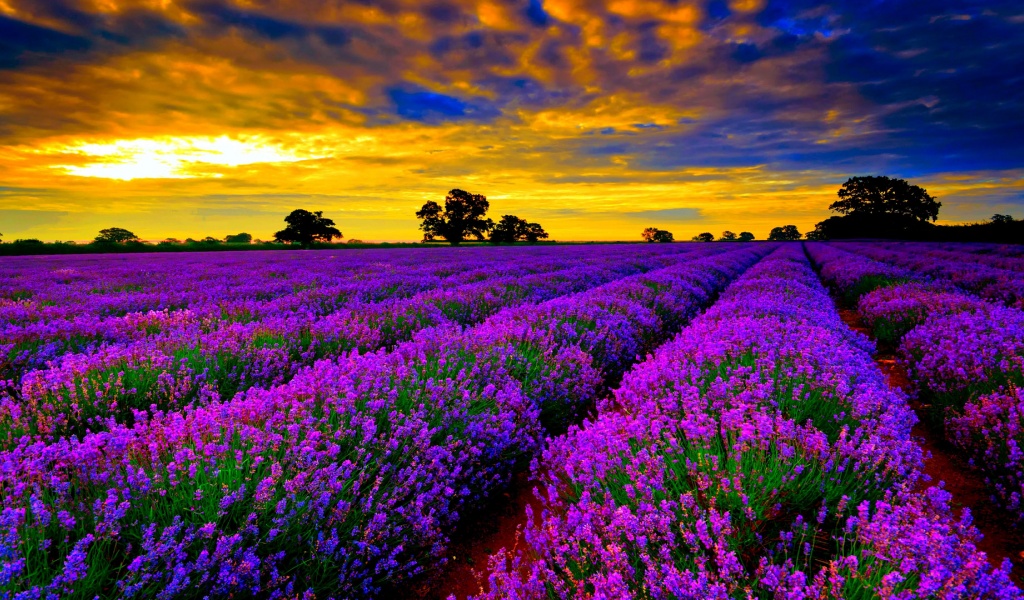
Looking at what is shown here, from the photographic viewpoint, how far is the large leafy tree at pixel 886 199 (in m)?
65.1

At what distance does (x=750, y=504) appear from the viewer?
1.91m

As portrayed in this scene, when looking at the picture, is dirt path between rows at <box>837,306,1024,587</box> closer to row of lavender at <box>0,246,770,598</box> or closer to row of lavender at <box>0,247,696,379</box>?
row of lavender at <box>0,246,770,598</box>

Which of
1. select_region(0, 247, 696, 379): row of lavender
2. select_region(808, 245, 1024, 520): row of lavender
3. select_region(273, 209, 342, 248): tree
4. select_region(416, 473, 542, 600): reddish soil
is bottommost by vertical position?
select_region(416, 473, 542, 600): reddish soil

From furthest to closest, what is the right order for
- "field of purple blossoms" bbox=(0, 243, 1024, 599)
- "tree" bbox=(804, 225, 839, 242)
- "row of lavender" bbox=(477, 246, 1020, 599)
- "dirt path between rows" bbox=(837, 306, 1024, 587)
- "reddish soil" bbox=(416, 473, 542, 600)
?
"tree" bbox=(804, 225, 839, 242), "dirt path between rows" bbox=(837, 306, 1024, 587), "reddish soil" bbox=(416, 473, 542, 600), "field of purple blossoms" bbox=(0, 243, 1024, 599), "row of lavender" bbox=(477, 246, 1020, 599)

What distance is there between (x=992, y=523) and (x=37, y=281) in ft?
52.1

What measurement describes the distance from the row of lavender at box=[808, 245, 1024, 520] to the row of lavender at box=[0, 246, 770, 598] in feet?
9.89

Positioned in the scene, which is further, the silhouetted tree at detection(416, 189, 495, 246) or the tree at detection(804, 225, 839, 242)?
the tree at detection(804, 225, 839, 242)

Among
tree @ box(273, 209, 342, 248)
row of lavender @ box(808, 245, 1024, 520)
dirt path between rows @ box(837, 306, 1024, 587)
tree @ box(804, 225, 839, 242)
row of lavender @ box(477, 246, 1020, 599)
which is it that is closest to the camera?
row of lavender @ box(477, 246, 1020, 599)

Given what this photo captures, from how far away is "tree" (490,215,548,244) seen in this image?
76.6 meters

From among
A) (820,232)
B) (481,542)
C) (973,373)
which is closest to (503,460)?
(481,542)

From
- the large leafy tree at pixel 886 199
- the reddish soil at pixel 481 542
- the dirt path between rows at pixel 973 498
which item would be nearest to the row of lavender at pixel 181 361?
the reddish soil at pixel 481 542

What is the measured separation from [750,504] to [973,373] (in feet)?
11.4

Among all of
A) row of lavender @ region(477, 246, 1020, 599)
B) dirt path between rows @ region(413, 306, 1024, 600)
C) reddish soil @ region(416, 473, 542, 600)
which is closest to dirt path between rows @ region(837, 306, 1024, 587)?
dirt path between rows @ region(413, 306, 1024, 600)

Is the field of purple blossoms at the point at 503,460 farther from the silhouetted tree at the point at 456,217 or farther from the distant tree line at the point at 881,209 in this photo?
the distant tree line at the point at 881,209
